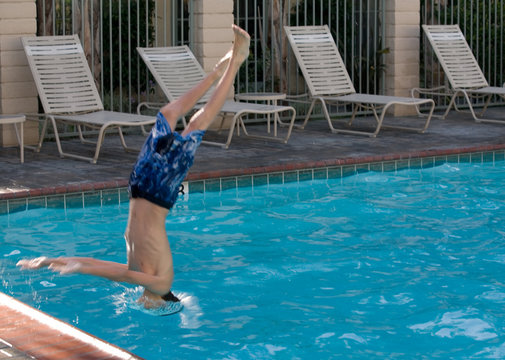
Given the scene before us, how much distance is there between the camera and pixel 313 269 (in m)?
6.00

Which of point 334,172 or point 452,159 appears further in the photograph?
point 452,159

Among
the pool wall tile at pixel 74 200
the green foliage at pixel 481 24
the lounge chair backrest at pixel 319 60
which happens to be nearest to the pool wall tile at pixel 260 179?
the pool wall tile at pixel 74 200

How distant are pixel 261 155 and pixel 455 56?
13.9 ft

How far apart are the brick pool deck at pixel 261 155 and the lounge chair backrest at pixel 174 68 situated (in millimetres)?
734

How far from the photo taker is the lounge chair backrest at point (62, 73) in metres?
9.55

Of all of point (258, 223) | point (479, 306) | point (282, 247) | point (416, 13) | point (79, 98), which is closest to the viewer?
point (479, 306)

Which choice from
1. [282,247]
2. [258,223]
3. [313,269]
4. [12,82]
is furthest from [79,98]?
[313,269]

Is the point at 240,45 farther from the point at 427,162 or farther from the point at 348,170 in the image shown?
the point at 427,162

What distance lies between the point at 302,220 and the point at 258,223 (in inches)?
13.9

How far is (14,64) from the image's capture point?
→ 977 cm

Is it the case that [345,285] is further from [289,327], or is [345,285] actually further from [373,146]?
[373,146]

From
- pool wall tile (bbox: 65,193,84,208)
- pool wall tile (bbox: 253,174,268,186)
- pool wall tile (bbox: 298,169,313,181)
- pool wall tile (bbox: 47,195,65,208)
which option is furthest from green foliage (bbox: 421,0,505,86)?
pool wall tile (bbox: 47,195,65,208)

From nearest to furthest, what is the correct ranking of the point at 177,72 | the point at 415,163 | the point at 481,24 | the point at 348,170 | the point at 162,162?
the point at 162,162 < the point at 348,170 < the point at 415,163 < the point at 177,72 < the point at 481,24

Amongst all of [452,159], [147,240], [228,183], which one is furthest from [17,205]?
[452,159]
